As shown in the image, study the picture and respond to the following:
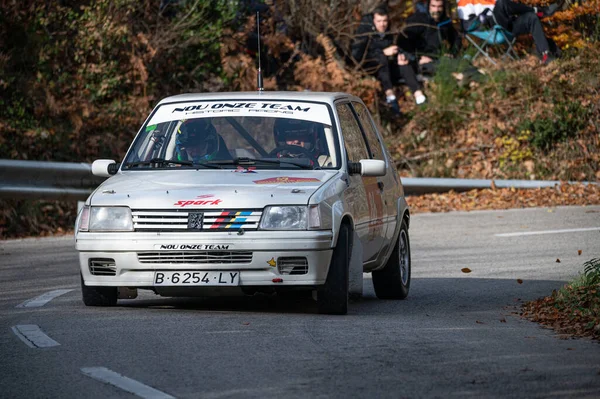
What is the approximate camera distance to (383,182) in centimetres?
1041

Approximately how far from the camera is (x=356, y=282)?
897cm

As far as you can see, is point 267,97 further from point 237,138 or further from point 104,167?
point 104,167

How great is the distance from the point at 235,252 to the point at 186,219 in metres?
0.42

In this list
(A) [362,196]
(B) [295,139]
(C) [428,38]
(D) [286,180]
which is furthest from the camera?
(C) [428,38]

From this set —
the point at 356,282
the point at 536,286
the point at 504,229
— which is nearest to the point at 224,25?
the point at 504,229

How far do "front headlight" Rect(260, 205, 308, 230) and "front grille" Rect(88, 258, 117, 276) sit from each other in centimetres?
115

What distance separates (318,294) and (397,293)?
186cm

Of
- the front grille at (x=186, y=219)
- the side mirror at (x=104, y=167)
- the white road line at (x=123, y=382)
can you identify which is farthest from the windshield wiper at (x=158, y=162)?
the white road line at (x=123, y=382)

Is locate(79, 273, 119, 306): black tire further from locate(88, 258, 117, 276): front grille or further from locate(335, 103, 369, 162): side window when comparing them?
locate(335, 103, 369, 162): side window

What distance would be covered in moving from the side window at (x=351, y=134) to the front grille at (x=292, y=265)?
1513mm

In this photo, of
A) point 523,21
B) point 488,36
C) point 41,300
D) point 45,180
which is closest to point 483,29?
point 488,36

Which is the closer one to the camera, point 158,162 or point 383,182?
point 158,162

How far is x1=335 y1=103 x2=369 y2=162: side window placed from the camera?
9.83m

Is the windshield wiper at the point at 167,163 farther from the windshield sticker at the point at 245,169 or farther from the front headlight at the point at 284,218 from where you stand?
the front headlight at the point at 284,218
